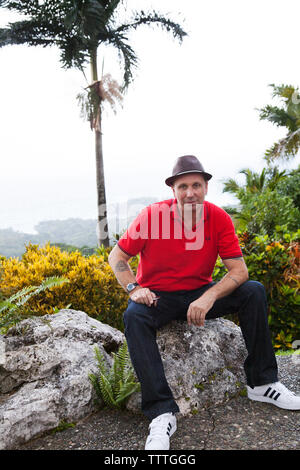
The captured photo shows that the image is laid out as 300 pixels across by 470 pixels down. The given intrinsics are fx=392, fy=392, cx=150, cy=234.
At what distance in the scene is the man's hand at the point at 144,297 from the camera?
3.01 metres

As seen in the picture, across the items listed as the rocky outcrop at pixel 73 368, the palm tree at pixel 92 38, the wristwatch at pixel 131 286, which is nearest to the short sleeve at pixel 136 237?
the wristwatch at pixel 131 286

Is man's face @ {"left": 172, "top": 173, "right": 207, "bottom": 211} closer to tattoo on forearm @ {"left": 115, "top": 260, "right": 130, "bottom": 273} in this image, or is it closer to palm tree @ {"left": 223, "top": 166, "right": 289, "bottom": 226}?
tattoo on forearm @ {"left": 115, "top": 260, "right": 130, "bottom": 273}

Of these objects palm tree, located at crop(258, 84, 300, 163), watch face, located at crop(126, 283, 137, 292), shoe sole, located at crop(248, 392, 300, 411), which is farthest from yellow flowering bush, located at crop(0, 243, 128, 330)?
palm tree, located at crop(258, 84, 300, 163)

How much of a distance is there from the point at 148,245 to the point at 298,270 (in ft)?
9.66

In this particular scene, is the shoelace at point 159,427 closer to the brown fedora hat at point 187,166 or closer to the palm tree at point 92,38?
the brown fedora hat at point 187,166

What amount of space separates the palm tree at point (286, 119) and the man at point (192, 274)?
21681 mm

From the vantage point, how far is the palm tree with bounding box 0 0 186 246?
630 inches

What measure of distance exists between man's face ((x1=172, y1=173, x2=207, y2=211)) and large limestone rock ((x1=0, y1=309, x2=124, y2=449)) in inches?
55.5

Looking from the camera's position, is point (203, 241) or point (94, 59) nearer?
point (203, 241)

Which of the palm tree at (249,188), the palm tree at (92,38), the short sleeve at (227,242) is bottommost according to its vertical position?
the short sleeve at (227,242)

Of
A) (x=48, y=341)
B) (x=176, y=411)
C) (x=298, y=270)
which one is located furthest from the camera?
(x=298, y=270)

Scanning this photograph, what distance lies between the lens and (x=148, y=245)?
328 centimetres
